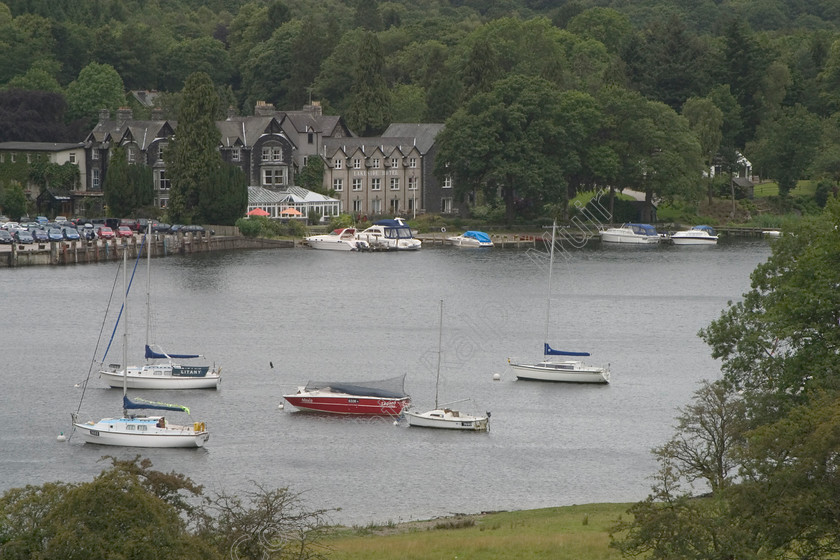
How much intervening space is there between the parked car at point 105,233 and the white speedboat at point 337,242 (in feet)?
50.2

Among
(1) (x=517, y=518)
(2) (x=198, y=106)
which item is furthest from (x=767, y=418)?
(2) (x=198, y=106)

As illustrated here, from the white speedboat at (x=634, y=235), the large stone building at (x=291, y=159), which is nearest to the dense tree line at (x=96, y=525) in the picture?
the large stone building at (x=291, y=159)

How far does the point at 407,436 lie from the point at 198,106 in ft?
215

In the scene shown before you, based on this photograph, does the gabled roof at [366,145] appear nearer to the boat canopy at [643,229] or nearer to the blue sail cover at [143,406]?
the boat canopy at [643,229]

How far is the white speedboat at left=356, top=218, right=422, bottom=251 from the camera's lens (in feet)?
378

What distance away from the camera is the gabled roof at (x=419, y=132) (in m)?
130

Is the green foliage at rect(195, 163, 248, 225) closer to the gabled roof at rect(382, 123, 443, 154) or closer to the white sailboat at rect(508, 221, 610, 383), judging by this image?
the gabled roof at rect(382, 123, 443, 154)

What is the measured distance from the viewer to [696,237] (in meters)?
120

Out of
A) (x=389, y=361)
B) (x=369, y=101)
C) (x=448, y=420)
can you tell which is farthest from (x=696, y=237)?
(x=448, y=420)

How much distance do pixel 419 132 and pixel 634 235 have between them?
22428 millimetres

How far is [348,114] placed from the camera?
140 metres

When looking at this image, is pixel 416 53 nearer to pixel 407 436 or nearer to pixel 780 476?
pixel 407 436

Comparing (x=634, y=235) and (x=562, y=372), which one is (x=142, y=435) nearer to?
(x=562, y=372)

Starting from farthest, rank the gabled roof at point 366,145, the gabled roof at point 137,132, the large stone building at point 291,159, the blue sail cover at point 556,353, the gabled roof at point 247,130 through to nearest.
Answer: the gabled roof at point 366,145 → the gabled roof at point 247,130 → the gabled roof at point 137,132 → the large stone building at point 291,159 → the blue sail cover at point 556,353
